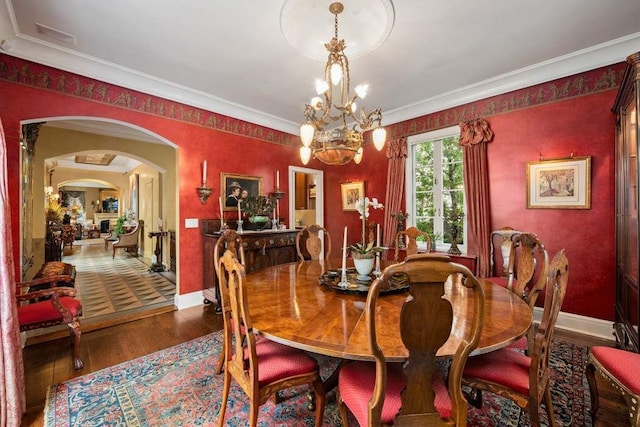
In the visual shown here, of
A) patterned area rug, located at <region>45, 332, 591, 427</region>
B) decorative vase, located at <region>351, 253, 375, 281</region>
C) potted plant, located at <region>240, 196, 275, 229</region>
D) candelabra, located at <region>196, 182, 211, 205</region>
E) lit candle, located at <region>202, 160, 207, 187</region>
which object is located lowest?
patterned area rug, located at <region>45, 332, 591, 427</region>

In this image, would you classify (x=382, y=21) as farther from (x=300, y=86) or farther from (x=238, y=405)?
(x=238, y=405)

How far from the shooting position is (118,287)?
467cm

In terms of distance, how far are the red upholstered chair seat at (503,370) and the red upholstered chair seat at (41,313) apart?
9.94 ft

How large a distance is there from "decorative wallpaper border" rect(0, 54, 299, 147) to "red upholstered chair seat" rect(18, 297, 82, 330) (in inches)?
84.7

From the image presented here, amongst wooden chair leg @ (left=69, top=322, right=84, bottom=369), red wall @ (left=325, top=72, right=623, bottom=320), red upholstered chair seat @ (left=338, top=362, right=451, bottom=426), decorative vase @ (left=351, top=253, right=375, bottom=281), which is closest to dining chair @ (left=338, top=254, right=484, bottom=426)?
red upholstered chair seat @ (left=338, top=362, right=451, bottom=426)

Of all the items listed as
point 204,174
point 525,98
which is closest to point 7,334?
point 204,174

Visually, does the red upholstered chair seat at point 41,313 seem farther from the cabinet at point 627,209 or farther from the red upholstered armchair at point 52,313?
the cabinet at point 627,209

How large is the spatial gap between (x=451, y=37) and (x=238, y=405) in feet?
11.5

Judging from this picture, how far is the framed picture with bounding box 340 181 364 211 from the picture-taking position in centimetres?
491

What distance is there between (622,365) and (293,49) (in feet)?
11.0

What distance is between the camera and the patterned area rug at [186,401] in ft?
5.41

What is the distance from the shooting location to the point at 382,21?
222 cm

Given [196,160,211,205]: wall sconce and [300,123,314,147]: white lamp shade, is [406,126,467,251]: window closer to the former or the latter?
[300,123,314,147]: white lamp shade

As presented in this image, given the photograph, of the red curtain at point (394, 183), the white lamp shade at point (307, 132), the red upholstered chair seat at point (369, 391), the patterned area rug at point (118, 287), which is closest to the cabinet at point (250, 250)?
the patterned area rug at point (118, 287)
